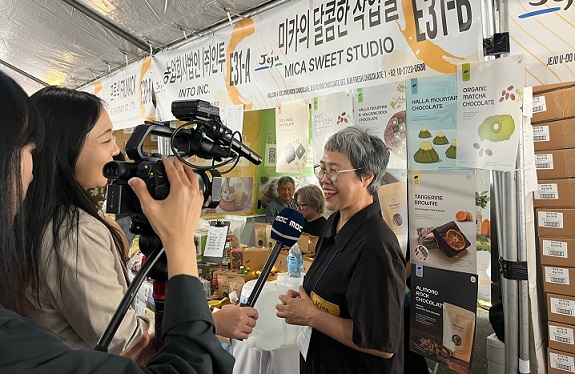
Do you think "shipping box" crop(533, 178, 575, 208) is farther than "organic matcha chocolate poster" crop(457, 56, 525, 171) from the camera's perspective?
Yes

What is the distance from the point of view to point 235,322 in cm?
92

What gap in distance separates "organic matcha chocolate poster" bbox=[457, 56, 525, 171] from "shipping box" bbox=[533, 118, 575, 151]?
0.31m

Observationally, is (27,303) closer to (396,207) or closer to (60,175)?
(60,175)

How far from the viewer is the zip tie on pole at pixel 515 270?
3.74 feet

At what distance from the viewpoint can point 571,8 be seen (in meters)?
1.01

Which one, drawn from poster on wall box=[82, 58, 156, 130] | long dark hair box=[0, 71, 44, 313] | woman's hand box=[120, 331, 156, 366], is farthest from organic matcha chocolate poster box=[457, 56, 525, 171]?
poster on wall box=[82, 58, 156, 130]

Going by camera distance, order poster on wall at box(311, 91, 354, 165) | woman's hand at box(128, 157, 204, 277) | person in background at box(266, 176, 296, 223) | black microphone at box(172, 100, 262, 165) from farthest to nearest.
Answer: person in background at box(266, 176, 296, 223)
poster on wall at box(311, 91, 354, 165)
black microphone at box(172, 100, 262, 165)
woman's hand at box(128, 157, 204, 277)

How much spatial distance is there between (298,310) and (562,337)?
98 cm

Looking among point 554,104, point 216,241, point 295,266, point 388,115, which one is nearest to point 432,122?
point 388,115

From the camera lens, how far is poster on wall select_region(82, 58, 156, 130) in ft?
9.33

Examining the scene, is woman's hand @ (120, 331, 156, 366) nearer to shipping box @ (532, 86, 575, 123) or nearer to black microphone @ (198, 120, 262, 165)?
black microphone @ (198, 120, 262, 165)

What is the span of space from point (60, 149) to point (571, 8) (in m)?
1.35

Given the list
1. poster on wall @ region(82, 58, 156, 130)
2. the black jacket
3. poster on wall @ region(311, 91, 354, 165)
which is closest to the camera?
the black jacket

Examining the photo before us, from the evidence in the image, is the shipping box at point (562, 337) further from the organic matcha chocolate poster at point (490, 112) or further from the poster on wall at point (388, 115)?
the poster on wall at point (388, 115)
